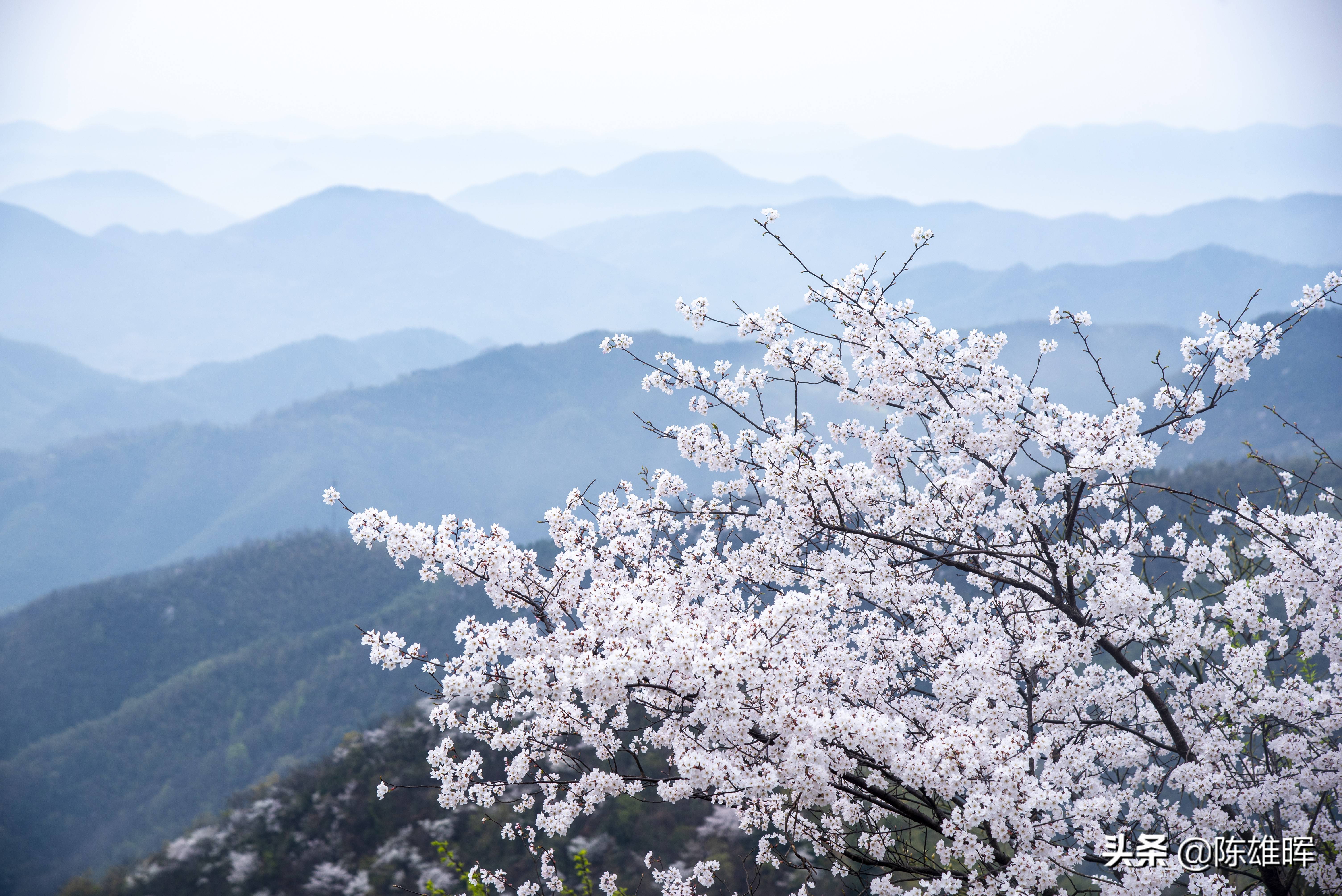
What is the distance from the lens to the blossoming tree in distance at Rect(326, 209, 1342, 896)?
14.0ft

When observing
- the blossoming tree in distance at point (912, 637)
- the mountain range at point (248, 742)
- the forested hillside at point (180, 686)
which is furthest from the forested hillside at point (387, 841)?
the forested hillside at point (180, 686)

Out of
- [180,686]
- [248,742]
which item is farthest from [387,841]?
[180,686]

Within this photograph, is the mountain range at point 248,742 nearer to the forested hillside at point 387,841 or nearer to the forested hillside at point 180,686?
the forested hillside at point 387,841

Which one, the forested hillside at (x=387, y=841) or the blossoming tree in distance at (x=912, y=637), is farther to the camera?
the forested hillside at (x=387, y=841)

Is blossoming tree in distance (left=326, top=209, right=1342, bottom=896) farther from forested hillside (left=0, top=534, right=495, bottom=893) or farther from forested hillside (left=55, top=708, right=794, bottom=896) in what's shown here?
forested hillside (left=0, top=534, right=495, bottom=893)

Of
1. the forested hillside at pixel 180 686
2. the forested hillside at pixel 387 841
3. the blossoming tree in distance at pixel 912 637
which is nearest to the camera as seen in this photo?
the blossoming tree in distance at pixel 912 637

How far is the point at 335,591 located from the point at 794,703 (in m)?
94.4

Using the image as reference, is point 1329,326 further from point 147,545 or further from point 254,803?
point 147,545

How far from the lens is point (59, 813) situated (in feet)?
236

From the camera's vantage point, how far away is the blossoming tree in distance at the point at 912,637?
427 centimetres

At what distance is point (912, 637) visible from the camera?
6.27 m

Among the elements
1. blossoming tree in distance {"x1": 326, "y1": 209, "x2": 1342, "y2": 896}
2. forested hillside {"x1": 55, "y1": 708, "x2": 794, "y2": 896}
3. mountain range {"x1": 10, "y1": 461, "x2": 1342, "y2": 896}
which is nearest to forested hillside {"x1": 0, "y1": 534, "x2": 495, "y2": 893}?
mountain range {"x1": 10, "y1": 461, "x2": 1342, "y2": 896}

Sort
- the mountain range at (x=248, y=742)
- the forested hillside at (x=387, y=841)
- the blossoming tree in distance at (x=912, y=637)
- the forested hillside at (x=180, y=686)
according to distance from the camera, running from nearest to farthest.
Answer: the blossoming tree in distance at (x=912, y=637) → the forested hillside at (x=387, y=841) → the mountain range at (x=248, y=742) → the forested hillside at (x=180, y=686)

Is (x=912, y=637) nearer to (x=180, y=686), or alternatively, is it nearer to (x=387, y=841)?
(x=387, y=841)
